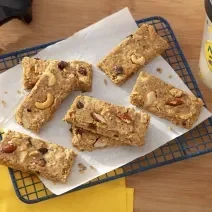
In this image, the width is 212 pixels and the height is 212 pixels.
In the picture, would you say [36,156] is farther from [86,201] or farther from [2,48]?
[2,48]

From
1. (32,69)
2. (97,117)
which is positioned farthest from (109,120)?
(32,69)

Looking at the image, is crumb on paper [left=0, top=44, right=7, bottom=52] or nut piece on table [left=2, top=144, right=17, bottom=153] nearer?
nut piece on table [left=2, top=144, right=17, bottom=153]

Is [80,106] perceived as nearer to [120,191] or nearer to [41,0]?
[120,191]

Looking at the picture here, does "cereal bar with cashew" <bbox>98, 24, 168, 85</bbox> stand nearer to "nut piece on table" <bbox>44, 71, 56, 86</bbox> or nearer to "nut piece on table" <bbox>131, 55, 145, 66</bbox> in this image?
"nut piece on table" <bbox>131, 55, 145, 66</bbox>

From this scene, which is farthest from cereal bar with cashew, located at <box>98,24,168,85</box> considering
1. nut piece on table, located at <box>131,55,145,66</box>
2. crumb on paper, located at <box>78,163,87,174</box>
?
crumb on paper, located at <box>78,163,87,174</box>

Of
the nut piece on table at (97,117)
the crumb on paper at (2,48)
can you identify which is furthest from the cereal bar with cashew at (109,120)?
the crumb on paper at (2,48)
